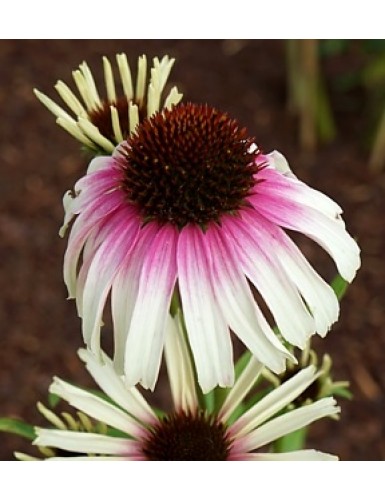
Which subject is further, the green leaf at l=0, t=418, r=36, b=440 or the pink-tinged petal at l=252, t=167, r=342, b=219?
the green leaf at l=0, t=418, r=36, b=440

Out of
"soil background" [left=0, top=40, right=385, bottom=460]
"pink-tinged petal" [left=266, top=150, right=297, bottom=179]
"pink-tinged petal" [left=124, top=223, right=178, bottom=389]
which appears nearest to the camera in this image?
"pink-tinged petal" [left=124, top=223, right=178, bottom=389]

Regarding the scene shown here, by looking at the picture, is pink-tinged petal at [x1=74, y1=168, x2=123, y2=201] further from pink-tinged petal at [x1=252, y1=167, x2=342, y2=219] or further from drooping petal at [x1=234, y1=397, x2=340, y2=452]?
drooping petal at [x1=234, y1=397, x2=340, y2=452]

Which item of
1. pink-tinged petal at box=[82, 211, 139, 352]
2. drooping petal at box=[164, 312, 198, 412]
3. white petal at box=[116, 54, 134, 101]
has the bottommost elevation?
drooping petal at box=[164, 312, 198, 412]

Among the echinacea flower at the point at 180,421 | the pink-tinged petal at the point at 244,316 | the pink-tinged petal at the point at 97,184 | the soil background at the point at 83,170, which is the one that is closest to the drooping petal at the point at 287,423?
the echinacea flower at the point at 180,421

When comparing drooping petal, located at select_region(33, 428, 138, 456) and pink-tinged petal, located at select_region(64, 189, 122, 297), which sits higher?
pink-tinged petal, located at select_region(64, 189, 122, 297)

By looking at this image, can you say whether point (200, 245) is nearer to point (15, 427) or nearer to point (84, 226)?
point (84, 226)

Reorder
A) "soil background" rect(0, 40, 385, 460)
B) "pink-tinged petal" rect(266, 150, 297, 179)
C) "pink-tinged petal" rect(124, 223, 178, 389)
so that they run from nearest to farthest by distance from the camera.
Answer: "pink-tinged petal" rect(124, 223, 178, 389), "pink-tinged petal" rect(266, 150, 297, 179), "soil background" rect(0, 40, 385, 460)

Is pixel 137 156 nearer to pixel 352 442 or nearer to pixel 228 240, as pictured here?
pixel 228 240

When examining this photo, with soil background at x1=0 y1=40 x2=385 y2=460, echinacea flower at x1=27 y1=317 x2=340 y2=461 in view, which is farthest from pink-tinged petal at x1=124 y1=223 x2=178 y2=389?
soil background at x1=0 y1=40 x2=385 y2=460

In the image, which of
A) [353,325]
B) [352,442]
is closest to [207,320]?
[352,442]
